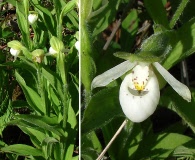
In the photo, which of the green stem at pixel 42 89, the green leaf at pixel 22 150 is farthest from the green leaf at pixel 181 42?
the green leaf at pixel 22 150

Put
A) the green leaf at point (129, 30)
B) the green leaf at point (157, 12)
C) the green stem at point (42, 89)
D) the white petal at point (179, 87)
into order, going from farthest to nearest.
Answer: the green leaf at point (129, 30) → the green leaf at point (157, 12) → the green stem at point (42, 89) → the white petal at point (179, 87)

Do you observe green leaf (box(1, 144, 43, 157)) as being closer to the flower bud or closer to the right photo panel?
the right photo panel

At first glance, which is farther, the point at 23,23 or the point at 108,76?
the point at 23,23

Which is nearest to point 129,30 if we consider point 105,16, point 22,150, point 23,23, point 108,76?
point 105,16

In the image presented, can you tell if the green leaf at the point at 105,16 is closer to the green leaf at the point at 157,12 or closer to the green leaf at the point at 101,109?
the green leaf at the point at 157,12

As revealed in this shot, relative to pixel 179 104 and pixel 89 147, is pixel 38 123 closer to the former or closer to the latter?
pixel 89 147
